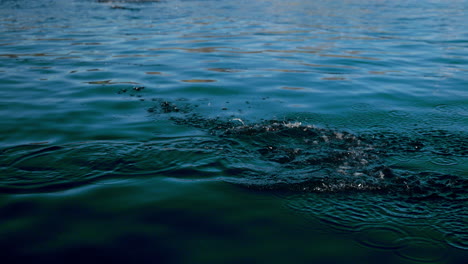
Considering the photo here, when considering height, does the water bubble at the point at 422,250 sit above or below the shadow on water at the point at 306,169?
below

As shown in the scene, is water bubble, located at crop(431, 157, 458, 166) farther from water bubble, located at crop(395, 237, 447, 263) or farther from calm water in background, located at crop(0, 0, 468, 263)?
water bubble, located at crop(395, 237, 447, 263)

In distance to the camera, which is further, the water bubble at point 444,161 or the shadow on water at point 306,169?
the water bubble at point 444,161

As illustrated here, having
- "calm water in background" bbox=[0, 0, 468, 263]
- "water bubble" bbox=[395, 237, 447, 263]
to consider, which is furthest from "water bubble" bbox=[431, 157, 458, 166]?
"water bubble" bbox=[395, 237, 447, 263]

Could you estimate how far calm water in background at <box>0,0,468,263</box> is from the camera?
146 inches

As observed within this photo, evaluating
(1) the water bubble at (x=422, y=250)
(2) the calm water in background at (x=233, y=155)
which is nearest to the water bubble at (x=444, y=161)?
(2) the calm water in background at (x=233, y=155)

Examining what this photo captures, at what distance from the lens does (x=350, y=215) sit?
4023mm

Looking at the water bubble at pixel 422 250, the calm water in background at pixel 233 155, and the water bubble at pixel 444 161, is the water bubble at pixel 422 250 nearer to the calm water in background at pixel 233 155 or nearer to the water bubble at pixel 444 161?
the calm water in background at pixel 233 155

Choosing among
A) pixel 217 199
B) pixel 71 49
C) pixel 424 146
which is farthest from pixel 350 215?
pixel 71 49

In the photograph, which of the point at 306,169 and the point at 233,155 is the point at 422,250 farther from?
the point at 233,155

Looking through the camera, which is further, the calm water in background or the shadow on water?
the shadow on water

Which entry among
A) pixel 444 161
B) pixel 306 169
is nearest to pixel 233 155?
pixel 306 169

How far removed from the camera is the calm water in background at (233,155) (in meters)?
3.71

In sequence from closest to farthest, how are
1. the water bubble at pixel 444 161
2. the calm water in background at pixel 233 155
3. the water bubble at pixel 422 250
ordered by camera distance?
the water bubble at pixel 422 250 → the calm water in background at pixel 233 155 → the water bubble at pixel 444 161

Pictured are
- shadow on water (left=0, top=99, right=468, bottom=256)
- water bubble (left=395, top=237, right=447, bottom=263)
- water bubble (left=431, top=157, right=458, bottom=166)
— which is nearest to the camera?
water bubble (left=395, top=237, right=447, bottom=263)
